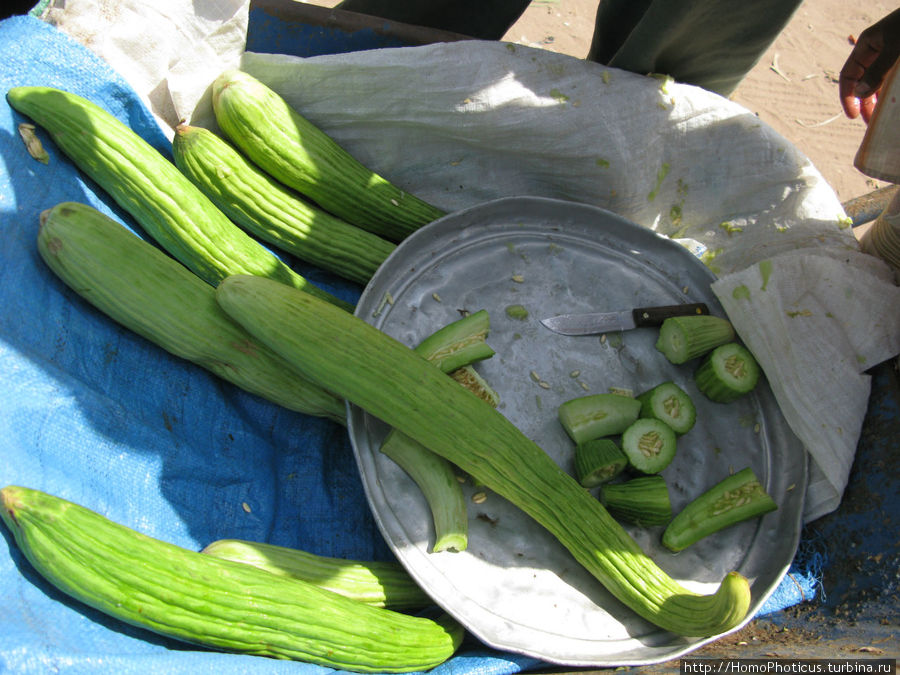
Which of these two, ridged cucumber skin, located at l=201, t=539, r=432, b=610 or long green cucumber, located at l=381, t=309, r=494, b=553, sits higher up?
long green cucumber, located at l=381, t=309, r=494, b=553

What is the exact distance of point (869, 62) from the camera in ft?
8.95

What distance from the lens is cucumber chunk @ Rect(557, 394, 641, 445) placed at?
232 cm

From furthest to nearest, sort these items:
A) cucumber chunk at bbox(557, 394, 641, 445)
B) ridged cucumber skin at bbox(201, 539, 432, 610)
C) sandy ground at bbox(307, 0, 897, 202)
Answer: sandy ground at bbox(307, 0, 897, 202) < cucumber chunk at bbox(557, 394, 641, 445) < ridged cucumber skin at bbox(201, 539, 432, 610)

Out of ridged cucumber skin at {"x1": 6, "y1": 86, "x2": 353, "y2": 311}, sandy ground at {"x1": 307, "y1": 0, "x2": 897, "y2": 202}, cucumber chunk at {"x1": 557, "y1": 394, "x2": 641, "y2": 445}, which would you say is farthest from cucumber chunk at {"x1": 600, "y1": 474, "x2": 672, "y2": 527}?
sandy ground at {"x1": 307, "y1": 0, "x2": 897, "y2": 202}

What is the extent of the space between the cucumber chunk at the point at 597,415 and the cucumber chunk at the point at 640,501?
0.19m

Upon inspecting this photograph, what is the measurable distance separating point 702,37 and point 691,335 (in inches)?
52.7

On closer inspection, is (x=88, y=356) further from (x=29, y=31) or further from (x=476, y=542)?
(x=476, y=542)

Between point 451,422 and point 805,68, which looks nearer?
point 451,422

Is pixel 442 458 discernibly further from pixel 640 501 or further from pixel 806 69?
pixel 806 69

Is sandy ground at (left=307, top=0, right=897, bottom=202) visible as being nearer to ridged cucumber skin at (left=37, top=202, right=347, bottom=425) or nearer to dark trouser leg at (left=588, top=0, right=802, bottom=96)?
dark trouser leg at (left=588, top=0, right=802, bottom=96)

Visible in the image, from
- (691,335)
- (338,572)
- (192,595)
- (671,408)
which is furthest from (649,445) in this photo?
(192,595)

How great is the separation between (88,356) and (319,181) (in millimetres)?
1079

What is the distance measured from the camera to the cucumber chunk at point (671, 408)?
233 centimetres

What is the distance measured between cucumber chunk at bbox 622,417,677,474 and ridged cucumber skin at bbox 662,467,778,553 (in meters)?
0.19
